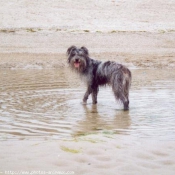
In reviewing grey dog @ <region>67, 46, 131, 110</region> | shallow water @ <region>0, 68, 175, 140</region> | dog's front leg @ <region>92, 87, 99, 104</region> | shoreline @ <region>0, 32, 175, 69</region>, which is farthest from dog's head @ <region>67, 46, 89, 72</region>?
shoreline @ <region>0, 32, 175, 69</region>

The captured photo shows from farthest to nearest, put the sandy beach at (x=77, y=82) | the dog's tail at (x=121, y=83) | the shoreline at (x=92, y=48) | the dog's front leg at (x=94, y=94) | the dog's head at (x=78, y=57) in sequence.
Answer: the shoreline at (x=92, y=48), the dog's front leg at (x=94, y=94), the dog's head at (x=78, y=57), the dog's tail at (x=121, y=83), the sandy beach at (x=77, y=82)

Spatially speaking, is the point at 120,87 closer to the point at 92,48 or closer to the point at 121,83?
the point at 121,83

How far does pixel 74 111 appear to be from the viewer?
8.91 meters

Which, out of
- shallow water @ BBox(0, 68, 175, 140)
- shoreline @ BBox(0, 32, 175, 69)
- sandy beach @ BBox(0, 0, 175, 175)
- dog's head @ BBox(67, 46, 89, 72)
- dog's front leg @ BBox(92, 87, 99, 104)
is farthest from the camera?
shoreline @ BBox(0, 32, 175, 69)

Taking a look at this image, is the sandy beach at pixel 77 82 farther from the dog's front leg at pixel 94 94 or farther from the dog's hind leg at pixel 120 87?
the dog's front leg at pixel 94 94

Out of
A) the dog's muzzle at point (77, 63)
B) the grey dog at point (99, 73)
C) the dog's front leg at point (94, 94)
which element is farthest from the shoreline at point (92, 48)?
the dog's muzzle at point (77, 63)

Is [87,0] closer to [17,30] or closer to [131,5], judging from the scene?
[131,5]

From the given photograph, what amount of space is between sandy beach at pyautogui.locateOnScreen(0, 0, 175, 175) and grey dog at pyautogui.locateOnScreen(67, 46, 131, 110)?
0.41 meters

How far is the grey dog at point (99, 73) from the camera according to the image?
357 inches

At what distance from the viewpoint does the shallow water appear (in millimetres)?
7020

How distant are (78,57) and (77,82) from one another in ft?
12.6

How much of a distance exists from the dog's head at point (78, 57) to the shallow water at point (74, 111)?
0.78 metres

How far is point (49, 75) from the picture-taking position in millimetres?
15359

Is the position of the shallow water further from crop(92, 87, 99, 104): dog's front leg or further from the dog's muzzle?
the dog's muzzle
